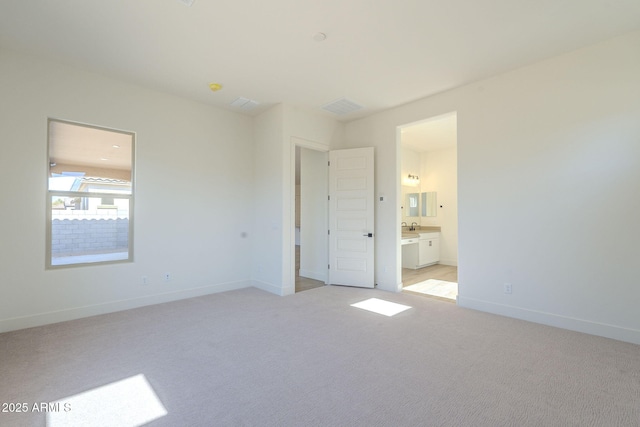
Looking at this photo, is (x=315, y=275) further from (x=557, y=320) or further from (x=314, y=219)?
(x=557, y=320)

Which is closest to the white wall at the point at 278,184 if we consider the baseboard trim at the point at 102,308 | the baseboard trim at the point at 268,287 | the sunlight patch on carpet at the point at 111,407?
the baseboard trim at the point at 268,287

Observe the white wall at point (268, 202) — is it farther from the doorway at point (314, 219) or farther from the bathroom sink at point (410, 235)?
the bathroom sink at point (410, 235)

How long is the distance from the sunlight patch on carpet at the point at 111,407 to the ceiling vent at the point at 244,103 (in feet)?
12.4

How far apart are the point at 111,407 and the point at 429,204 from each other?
Answer: 297 inches

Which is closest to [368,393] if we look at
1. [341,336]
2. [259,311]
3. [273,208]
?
[341,336]

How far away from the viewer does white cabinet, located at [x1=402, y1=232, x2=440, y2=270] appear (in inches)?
261

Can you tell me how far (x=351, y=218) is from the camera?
16.5 feet

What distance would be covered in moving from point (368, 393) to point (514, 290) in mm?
2561

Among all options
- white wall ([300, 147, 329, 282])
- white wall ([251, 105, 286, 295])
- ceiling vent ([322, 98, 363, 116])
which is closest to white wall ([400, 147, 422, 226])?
white wall ([300, 147, 329, 282])

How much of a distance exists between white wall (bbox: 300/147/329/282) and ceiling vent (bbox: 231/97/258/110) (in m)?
1.51

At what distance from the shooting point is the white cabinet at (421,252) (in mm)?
6641

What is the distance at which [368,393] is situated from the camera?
1.96 meters

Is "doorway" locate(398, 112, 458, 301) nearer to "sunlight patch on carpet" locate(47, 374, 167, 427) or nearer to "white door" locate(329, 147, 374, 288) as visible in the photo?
"white door" locate(329, 147, 374, 288)

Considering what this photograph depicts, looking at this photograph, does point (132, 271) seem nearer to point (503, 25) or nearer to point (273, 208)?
point (273, 208)
